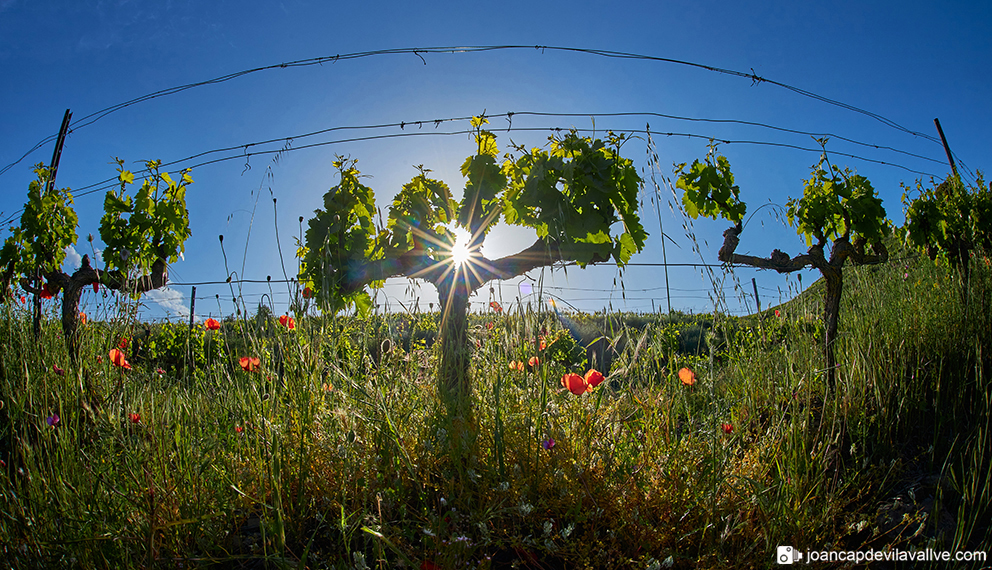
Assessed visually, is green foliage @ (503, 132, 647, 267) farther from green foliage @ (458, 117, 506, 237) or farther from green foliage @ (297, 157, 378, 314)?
green foliage @ (297, 157, 378, 314)

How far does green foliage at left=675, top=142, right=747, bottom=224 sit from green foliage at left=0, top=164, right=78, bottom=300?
4.38 metres

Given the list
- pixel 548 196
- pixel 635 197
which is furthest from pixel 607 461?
pixel 635 197

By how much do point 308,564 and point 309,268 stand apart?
1726mm

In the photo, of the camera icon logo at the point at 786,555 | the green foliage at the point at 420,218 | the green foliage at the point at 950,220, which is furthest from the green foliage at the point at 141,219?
the green foliage at the point at 950,220

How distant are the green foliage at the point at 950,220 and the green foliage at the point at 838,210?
1.08 meters

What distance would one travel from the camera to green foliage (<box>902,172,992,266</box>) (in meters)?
3.71

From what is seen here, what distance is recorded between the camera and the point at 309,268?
106 inches

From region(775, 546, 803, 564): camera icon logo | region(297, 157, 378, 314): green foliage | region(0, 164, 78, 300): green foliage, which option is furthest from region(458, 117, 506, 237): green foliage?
region(0, 164, 78, 300): green foliage

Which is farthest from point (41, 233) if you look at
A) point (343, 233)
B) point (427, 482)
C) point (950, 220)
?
point (950, 220)

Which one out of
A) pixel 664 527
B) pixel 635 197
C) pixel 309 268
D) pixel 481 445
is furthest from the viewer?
pixel 309 268

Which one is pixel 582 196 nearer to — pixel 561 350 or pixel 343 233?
pixel 343 233

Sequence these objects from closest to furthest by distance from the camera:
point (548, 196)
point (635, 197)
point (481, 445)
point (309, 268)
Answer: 1. point (481, 445)
2. point (548, 196)
3. point (635, 197)
4. point (309, 268)

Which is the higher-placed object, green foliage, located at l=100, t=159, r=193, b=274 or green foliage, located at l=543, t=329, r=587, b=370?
green foliage, located at l=100, t=159, r=193, b=274

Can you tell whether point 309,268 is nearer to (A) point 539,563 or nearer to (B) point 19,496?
(B) point 19,496
